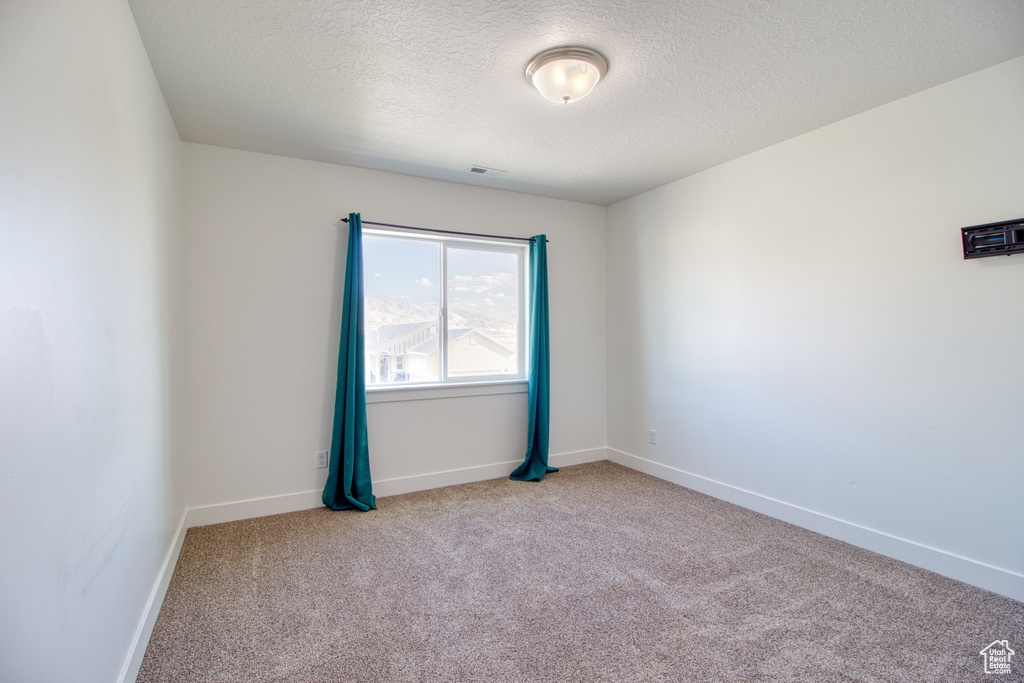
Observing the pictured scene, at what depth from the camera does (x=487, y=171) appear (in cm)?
351

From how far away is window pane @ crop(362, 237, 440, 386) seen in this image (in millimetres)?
3551

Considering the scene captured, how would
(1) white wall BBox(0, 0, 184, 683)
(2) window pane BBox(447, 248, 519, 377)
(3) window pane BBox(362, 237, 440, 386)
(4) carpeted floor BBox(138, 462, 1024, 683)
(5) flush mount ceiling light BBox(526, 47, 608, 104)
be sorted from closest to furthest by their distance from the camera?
(1) white wall BBox(0, 0, 184, 683), (4) carpeted floor BBox(138, 462, 1024, 683), (5) flush mount ceiling light BBox(526, 47, 608, 104), (3) window pane BBox(362, 237, 440, 386), (2) window pane BBox(447, 248, 519, 377)

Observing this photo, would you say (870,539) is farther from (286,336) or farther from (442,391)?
(286,336)

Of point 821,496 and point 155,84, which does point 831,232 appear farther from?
point 155,84

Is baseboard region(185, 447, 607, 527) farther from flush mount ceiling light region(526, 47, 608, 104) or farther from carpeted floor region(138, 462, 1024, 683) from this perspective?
flush mount ceiling light region(526, 47, 608, 104)

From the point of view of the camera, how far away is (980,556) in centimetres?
223

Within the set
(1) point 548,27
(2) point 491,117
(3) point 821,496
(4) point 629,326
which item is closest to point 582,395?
(4) point 629,326

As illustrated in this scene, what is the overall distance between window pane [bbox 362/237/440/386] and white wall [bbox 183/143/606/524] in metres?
0.22

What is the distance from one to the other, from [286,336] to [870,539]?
12.3ft

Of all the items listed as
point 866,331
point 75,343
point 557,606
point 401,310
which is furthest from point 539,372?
point 75,343

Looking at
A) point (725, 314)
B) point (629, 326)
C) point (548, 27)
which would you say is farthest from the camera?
point (629, 326)

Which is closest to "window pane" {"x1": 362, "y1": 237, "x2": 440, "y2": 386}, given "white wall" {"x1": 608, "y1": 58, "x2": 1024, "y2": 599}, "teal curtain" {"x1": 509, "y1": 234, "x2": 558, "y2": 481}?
"teal curtain" {"x1": 509, "y1": 234, "x2": 558, "y2": 481}

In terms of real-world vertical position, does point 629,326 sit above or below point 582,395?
above

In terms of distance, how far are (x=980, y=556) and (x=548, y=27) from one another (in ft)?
10.1
